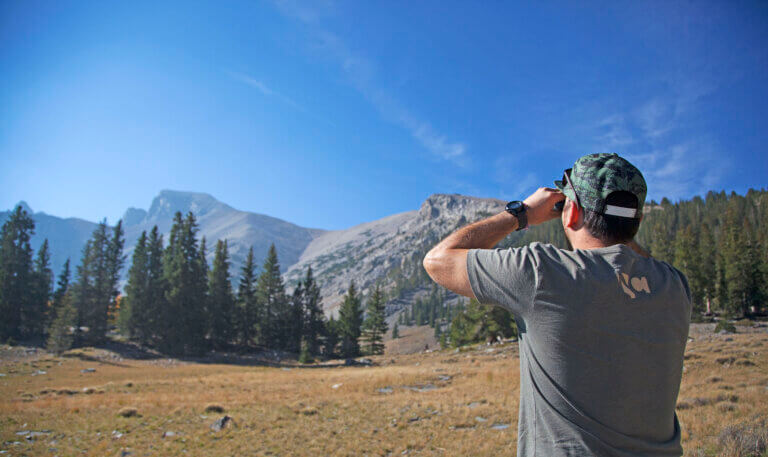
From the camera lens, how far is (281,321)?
2424 inches

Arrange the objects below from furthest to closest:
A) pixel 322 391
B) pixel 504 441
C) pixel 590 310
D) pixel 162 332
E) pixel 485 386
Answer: pixel 162 332
pixel 322 391
pixel 485 386
pixel 504 441
pixel 590 310

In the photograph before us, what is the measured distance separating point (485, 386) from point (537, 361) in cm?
1755

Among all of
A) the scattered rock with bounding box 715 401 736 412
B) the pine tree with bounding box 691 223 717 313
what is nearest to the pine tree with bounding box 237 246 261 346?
the scattered rock with bounding box 715 401 736 412

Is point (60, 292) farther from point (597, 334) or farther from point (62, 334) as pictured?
point (597, 334)

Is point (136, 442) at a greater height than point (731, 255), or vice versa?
point (731, 255)

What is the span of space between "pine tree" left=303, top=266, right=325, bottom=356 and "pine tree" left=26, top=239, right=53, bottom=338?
117 feet

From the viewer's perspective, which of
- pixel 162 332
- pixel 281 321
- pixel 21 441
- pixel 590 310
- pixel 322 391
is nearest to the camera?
pixel 590 310

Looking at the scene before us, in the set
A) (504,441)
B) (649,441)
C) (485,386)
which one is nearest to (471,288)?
(649,441)

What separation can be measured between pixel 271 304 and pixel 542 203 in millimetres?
65395

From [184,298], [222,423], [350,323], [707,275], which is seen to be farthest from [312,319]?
[707,275]

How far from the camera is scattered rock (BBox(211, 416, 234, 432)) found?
11778 millimetres

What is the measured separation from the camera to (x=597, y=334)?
58.3 inches

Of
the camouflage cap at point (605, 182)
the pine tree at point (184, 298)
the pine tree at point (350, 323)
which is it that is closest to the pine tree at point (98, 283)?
the pine tree at point (184, 298)

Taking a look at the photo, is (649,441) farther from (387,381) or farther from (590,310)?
(387,381)
